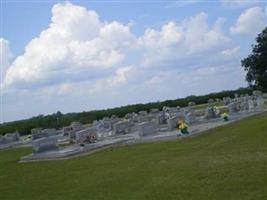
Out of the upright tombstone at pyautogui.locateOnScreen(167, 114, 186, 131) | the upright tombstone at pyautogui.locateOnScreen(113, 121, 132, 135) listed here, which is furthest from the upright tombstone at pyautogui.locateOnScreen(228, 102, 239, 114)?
the upright tombstone at pyautogui.locateOnScreen(113, 121, 132, 135)

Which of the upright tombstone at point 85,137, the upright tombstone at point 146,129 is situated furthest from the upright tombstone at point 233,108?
the upright tombstone at point 85,137

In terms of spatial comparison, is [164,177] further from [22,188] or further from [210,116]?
[210,116]

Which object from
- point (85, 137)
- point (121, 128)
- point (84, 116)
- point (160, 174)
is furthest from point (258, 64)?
point (160, 174)

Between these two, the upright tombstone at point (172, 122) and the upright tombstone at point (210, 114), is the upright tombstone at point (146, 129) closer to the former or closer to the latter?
the upright tombstone at point (172, 122)

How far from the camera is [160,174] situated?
39.9 feet

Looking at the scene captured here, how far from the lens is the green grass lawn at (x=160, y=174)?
975cm

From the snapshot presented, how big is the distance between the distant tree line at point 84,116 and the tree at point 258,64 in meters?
6.52

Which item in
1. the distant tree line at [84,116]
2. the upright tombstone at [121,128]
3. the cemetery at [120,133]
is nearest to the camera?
the cemetery at [120,133]

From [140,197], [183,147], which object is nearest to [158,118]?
[183,147]

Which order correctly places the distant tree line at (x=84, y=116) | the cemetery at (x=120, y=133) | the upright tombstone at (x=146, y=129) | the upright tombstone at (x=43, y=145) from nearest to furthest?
1. the cemetery at (x=120, y=133)
2. the upright tombstone at (x=43, y=145)
3. the upright tombstone at (x=146, y=129)
4. the distant tree line at (x=84, y=116)

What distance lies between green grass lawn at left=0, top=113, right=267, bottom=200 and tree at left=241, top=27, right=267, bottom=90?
43.8 meters

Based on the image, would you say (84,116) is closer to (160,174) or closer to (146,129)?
(146,129)

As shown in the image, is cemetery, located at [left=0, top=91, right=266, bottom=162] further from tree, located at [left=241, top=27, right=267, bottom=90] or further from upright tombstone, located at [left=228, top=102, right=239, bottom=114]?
tree, located at [left=241, top=27, right=267, bottom=90]

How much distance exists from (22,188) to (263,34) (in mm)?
55371
